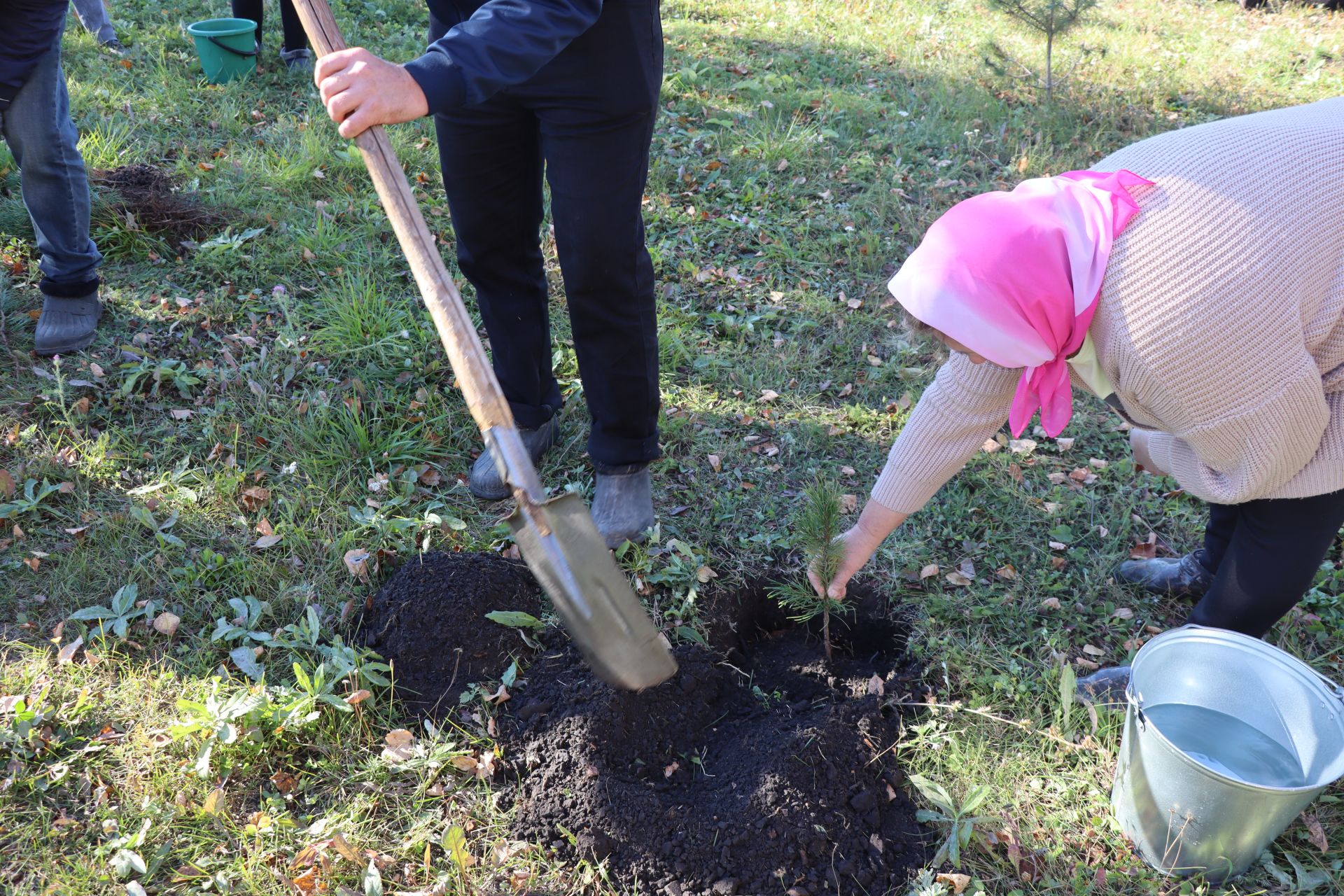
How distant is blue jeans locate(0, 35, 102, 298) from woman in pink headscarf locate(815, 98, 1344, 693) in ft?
10.5

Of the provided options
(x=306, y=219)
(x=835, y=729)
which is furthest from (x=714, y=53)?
→ (x=835, y=729)

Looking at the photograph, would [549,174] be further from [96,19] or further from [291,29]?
[96,19]

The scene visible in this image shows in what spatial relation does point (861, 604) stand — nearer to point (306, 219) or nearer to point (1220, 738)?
point (1220, 738)

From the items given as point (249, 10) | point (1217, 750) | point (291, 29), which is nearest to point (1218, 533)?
point (1217, 750)

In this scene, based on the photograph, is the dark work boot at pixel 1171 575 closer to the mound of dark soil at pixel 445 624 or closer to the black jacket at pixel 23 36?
the mound of dark soil at pixel 445 624

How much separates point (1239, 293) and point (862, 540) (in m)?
1.01

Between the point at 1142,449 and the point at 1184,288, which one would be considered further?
the point at 1142,449

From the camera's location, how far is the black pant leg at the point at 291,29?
564cm

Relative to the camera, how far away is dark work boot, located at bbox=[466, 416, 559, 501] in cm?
298

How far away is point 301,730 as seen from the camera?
2244 mm

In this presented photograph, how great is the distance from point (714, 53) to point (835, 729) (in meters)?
5.81

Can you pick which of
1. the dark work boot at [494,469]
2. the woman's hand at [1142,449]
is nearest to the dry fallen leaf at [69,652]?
the dark work boot at [494,469]

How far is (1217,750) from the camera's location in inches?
86.5

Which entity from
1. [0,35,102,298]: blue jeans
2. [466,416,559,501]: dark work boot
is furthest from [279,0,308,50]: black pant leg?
[466,416,559,501]: dark work boot
